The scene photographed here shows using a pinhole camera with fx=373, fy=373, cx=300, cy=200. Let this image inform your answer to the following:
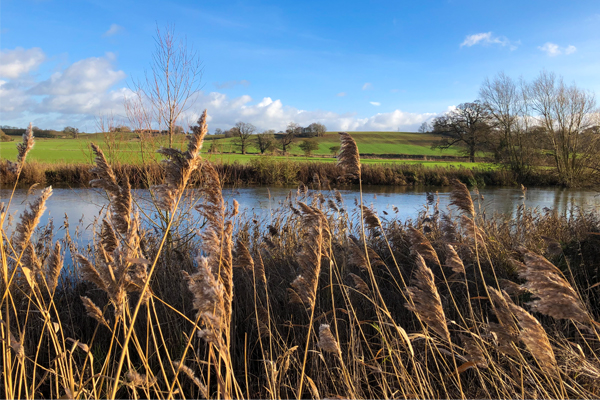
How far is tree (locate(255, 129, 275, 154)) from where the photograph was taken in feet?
173

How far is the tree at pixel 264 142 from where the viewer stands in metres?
52.7

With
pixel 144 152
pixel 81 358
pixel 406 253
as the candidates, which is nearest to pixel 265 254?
pixel 406 253

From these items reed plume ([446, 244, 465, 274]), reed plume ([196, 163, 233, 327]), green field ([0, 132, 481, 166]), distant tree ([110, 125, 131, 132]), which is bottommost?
reed plume ([446, 244, 465, 274])

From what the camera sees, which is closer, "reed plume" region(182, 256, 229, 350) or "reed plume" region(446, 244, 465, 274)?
"reed plume" region(182, 256, 229, 350)

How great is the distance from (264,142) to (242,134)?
14.7ft

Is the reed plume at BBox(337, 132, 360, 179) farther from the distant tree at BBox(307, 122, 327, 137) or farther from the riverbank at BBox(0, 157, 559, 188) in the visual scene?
the distant tree at BBox(307, 122, 327, 137)

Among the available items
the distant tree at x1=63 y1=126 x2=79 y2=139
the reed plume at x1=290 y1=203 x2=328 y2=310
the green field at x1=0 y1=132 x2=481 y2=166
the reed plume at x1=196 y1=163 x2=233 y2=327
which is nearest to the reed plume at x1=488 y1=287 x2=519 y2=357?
the reed plume at x1=290 y1=203 x2=328 y2=310

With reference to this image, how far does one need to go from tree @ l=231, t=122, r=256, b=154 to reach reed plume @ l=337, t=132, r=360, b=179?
52.9m

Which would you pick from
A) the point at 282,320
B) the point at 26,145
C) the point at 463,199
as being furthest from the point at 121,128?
the point at 463,199

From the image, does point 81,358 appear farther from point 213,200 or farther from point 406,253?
point 406,253

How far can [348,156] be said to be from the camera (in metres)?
2.27

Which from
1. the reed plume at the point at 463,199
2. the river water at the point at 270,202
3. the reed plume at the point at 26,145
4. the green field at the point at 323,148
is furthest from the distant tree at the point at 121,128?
the green field at the point at 323,148

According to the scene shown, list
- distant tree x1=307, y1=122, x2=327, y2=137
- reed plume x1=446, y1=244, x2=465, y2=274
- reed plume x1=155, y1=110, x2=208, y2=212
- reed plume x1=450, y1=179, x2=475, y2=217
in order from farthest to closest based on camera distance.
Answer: distant tree x1=307, y1=122, x2=327, y2=137 → reed plume x1=450, y1=179, x2=475, y2=217 → reed plume x1=446, y1=244, x2=465, y2=274 → reed plume x1=155, y1=110, x2=208, y2=212

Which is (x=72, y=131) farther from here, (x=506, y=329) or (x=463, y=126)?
(x=463, y=126)
